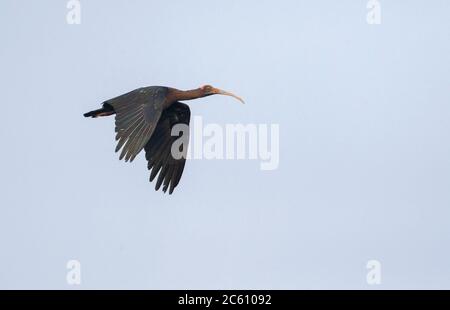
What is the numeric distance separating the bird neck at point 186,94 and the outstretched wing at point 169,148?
0.29 meters

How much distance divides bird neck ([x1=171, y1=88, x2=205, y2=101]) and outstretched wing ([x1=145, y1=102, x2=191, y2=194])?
11.6 inches

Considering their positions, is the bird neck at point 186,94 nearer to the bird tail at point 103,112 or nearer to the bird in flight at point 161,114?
the bird in flight at point 161,114

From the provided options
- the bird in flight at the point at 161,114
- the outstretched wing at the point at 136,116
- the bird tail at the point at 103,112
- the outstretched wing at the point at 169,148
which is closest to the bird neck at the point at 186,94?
the bird in flight at the point at 161,114

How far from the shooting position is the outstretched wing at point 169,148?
84.9 ft

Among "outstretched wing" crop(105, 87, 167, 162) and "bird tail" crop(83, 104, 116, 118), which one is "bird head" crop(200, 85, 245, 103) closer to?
"outstretched wing" crop(105, 87, 167, 162)

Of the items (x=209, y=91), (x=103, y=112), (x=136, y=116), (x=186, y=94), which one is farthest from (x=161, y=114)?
(x=136, y=116)

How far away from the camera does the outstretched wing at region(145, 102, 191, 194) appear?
2589 cm

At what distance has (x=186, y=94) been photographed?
1036 inches

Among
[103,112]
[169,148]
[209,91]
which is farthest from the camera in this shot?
[209,91]

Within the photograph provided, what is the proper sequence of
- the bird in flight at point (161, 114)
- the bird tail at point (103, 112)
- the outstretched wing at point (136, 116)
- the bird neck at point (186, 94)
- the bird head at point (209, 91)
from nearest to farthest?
the outstretched wing at point (136, 116), the bird in flight at point (161, 114), the bird tail at point (103, 112), the bird neck at point (186, 94), the bird head at point (209, 91)

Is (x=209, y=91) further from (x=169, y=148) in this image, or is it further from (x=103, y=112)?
(x=103, y=112)

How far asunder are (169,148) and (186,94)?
4.62 feet

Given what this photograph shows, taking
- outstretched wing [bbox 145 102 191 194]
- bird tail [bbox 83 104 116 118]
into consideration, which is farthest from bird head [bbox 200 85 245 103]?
bird tail [bbox 83 104 116 118]
